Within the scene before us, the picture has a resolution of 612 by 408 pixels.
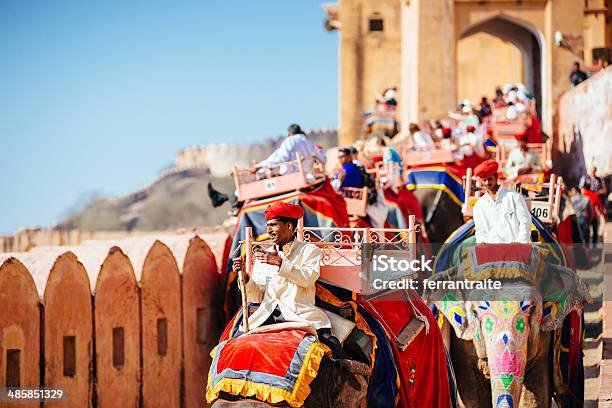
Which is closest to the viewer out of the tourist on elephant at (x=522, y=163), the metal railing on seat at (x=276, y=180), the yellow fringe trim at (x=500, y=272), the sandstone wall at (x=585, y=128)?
the yellow fringe trim at (x=500, y=272)

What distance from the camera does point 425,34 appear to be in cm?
3095

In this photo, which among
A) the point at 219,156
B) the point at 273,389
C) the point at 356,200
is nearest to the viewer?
the point at 273,389

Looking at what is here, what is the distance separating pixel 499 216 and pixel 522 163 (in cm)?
813

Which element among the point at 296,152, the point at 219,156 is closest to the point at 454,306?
the point at 296,152

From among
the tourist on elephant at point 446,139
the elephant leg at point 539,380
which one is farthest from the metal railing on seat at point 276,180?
the tourist on elephant at point 446,139

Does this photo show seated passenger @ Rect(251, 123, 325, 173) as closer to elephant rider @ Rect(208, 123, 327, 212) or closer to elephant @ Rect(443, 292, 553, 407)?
elephant rider @ Rect(208, 123, 327, 212)

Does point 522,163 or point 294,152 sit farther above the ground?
point 294,152

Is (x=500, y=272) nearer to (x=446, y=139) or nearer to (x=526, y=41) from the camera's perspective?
(x=446, y=139)

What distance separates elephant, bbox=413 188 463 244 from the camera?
20453 millimetres

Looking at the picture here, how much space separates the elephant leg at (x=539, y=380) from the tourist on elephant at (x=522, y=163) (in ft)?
25.3

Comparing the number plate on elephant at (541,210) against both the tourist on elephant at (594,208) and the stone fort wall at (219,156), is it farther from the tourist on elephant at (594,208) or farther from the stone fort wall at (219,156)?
the stone fort wall at (219,156)

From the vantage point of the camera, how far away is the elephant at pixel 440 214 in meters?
20.5

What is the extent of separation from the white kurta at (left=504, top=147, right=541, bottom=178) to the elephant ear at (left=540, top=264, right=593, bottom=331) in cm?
752

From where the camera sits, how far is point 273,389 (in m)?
8.19
